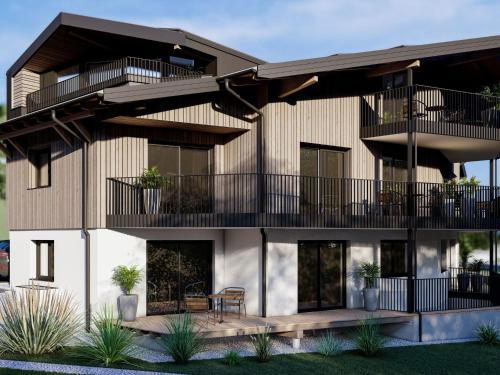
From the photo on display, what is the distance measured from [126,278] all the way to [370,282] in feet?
22.2

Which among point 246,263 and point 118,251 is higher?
point 118,251

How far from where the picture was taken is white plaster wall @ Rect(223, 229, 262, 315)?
16.4 metres

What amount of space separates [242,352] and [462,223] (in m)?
8.24

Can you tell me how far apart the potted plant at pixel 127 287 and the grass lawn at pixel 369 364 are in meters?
3.13

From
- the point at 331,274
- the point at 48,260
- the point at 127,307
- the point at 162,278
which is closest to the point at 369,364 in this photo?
the point at 331,274

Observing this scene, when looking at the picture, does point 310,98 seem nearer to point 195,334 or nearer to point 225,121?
point 225,121

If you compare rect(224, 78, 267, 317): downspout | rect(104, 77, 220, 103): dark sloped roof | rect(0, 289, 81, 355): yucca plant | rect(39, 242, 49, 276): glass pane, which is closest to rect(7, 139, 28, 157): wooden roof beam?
rect(39, 242, 49, 276): glass pane

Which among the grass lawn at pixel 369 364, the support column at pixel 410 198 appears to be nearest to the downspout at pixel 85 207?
the grass lawn at pixel 369 364

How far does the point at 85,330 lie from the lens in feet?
51.1

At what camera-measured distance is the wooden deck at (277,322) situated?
14.1 meters

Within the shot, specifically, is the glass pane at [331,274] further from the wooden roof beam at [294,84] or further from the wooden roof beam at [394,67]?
the wooden roof beam at [394,67]

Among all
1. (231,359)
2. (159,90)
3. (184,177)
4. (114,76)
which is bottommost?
(231,359)

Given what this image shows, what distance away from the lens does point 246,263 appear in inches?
662

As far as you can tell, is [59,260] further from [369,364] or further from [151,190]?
[369,364]
